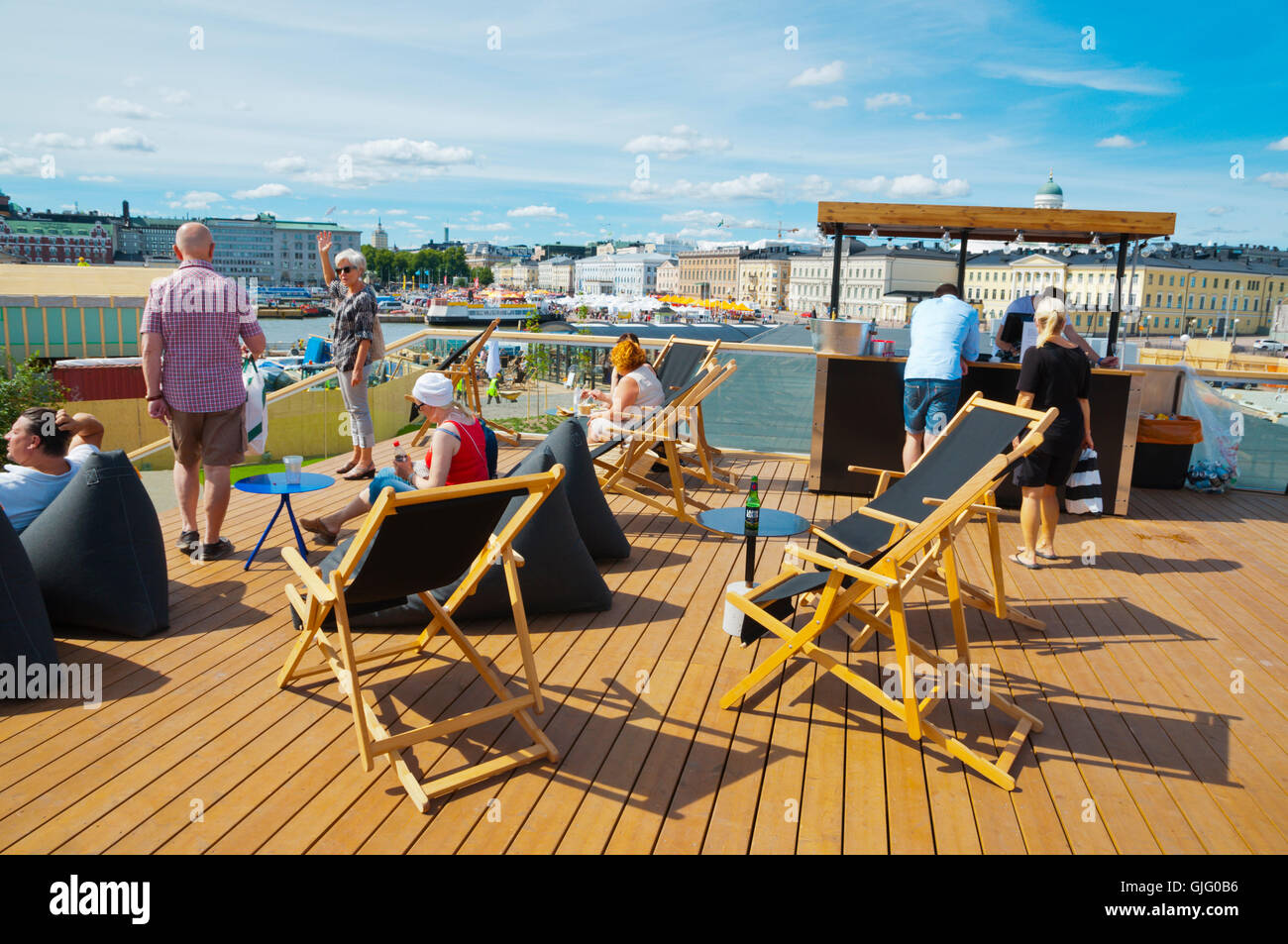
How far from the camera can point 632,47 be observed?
34.9ft

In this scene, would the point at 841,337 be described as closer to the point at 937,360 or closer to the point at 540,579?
the point at 937,360

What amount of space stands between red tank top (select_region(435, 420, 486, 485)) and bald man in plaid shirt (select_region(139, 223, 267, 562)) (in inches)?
55.1

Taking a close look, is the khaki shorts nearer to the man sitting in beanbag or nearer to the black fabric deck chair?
the man sitting in beanbag

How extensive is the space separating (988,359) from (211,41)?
20.4 ft

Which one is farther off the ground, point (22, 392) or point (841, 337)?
point (841, 337)

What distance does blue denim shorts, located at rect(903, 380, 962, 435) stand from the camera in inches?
233

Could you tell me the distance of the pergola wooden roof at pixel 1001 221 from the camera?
654 cm

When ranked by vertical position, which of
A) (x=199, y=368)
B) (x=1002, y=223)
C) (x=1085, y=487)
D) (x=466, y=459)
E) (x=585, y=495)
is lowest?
(x=1085, y=487)

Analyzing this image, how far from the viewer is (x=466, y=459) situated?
12.4ft

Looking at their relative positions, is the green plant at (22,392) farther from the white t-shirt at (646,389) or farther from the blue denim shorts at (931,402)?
the blue denim shorts at (931,402)

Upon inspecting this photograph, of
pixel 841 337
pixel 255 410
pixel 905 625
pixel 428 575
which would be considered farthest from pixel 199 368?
pixel 841 337

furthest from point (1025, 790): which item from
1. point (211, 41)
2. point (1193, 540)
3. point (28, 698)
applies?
point (211, 41)

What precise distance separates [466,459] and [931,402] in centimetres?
351

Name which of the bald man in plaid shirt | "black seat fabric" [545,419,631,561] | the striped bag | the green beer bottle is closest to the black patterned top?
the bald man in plaid shirt
